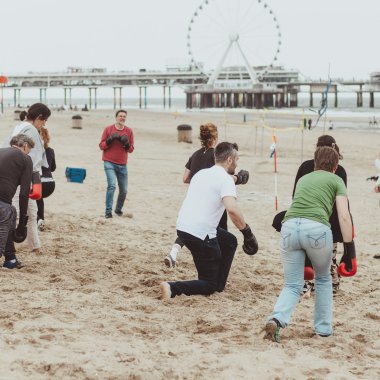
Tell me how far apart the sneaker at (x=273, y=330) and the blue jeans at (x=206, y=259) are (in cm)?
98

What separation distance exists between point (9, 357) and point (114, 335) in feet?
2.46

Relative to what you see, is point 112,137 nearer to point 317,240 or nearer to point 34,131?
point 34,131

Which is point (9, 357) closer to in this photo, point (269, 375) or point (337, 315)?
point (269, 375)

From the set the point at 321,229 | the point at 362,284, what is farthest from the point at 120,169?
the point at 321,229

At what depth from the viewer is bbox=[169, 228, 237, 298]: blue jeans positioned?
4949mm

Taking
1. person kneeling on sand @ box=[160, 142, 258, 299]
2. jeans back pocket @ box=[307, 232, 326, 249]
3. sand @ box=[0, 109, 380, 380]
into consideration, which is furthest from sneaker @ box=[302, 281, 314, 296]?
jeans back pocket @ box=[307, 232, 326, 249]

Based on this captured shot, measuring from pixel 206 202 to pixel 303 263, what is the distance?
0.96 meters

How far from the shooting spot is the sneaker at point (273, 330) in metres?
4.12

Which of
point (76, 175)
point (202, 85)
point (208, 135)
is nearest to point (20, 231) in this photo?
point (208, 135)

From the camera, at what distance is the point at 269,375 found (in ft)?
11.9

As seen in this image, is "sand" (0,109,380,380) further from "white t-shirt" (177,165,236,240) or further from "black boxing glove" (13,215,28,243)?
"white t-shirt" (177,165,236,240)

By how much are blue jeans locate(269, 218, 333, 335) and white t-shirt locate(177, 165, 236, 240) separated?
70 cm

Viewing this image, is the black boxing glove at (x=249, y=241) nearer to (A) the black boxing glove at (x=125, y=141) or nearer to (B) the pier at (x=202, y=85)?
(A) the black boxing glove at (x=125, y=141)

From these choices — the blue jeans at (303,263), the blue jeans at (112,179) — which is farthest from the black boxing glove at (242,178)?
the blue jeans at (112,179)
